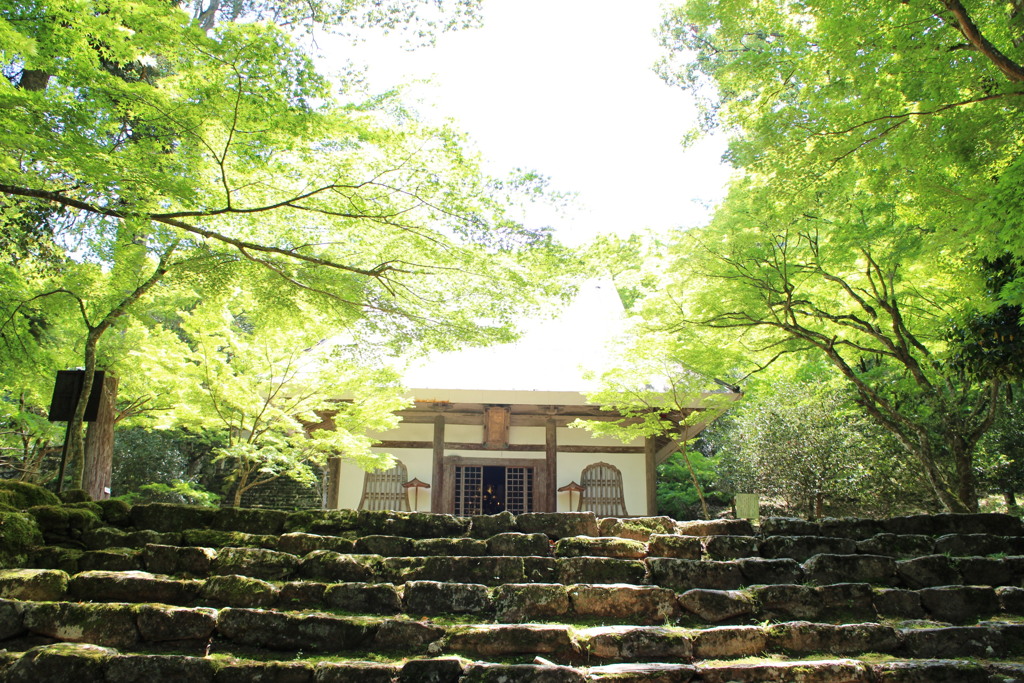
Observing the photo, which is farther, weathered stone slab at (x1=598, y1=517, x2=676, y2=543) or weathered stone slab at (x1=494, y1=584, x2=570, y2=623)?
weathered stone slab at (x1=598, y1=517, x2=676, y2=543)

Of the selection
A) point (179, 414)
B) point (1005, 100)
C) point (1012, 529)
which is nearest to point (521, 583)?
point (1012, 529)

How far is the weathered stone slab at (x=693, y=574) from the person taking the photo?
520cm

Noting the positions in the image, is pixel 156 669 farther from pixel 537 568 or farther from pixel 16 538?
pixel 537 568

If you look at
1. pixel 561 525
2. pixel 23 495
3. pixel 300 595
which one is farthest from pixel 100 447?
pixel 561 525

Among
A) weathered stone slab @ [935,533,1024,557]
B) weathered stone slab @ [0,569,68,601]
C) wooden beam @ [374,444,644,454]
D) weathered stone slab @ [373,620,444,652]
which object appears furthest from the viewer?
wooden beam @ [374,444,644,454]

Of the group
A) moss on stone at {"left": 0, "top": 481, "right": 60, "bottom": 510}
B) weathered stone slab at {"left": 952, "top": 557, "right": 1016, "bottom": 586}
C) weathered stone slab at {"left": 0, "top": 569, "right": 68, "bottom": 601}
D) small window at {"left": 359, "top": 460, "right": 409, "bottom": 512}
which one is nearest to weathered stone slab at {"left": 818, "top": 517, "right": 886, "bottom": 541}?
weathered stone slab at {"left": 952, "top": 557, "right": 1016, "bottom": 586}

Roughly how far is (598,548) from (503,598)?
1.21 meters

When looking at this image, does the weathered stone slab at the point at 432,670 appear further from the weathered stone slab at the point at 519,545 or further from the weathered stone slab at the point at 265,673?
the weathered stone slab at the point at 519,545

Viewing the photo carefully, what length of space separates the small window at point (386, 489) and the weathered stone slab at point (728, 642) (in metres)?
8.05

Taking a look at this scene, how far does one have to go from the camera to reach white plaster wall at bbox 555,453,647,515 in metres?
11.9

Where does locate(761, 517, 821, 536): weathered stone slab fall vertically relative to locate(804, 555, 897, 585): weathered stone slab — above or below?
above

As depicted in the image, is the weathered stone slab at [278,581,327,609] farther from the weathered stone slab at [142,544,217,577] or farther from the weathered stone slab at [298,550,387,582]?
the weathered stone slab at [142,544,217,577]

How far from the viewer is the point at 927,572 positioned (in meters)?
5.42

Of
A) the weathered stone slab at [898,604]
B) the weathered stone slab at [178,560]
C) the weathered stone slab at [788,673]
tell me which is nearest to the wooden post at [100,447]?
the weathered stone slab at [178,560]
